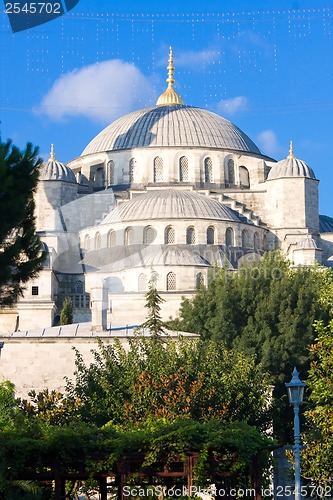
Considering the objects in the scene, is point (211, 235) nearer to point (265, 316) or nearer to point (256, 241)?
point (256, 241)

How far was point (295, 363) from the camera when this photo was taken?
142ft

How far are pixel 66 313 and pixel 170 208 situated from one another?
10087 mm

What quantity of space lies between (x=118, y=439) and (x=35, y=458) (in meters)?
1.40

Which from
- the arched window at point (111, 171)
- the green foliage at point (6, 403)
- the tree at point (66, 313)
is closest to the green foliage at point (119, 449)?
the green foliage at point (6, 403)

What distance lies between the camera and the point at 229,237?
6156cm

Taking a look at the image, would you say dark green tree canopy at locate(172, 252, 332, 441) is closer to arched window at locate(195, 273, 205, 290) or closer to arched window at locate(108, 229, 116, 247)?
arched window at locate(195, 273, 205, 290)

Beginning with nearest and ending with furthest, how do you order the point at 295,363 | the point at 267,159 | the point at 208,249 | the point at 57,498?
the point at 57,498 → the point at 295,363 → the point at 208,249 → the point at 267,159

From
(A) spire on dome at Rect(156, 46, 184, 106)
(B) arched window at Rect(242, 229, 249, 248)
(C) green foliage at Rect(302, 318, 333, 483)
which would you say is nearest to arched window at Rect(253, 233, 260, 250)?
(B) arched window at Rect(242, 229, 249, 248)

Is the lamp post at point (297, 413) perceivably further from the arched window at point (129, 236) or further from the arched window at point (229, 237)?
the arched window at point (229, 237)

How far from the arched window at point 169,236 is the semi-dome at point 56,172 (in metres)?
9.15

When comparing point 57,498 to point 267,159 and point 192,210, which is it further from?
point 267,159

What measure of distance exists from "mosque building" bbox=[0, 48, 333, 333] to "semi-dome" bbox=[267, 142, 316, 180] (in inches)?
2.9

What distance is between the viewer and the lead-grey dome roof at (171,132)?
7131 cm

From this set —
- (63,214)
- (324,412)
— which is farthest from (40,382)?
(63,214)
